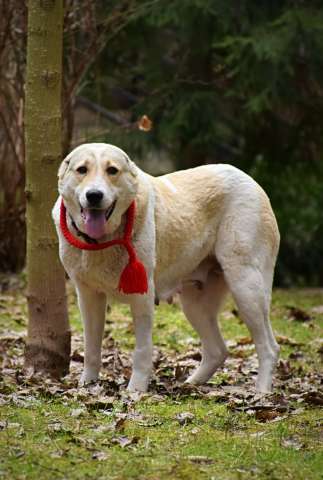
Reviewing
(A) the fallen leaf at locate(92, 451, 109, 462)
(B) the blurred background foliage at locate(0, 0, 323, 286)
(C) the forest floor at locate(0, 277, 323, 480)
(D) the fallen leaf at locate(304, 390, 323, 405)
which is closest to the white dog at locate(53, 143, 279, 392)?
(C) the forest floor at locate(0, 277, 323, 480)

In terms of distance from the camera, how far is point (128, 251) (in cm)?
614

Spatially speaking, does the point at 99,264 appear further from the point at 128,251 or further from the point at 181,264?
the point at 181,264

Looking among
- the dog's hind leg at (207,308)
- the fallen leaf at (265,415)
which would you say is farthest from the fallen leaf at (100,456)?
the dog's hind leg at (207,308)

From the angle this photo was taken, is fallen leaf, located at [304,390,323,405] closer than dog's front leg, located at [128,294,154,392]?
Yes

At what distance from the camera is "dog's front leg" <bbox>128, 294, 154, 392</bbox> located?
6316 mm

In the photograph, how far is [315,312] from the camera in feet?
35.3

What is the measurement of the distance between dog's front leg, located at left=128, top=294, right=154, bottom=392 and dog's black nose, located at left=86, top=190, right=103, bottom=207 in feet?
2.50

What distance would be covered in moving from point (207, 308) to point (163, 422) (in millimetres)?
1932

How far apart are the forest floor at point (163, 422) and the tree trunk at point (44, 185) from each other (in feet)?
0.94

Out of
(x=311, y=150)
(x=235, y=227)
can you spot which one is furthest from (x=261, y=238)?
(x=311, y=150)

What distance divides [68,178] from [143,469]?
6.74ft

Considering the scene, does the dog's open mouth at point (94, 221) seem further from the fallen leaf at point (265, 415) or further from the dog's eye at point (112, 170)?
the fallen leaf at point (265, 415)

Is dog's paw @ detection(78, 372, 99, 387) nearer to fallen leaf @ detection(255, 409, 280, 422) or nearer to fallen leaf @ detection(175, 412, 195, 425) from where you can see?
fallen leaf @ detection(175, 412, 195, 425)

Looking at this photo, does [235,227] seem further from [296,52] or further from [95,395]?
[296,52]
